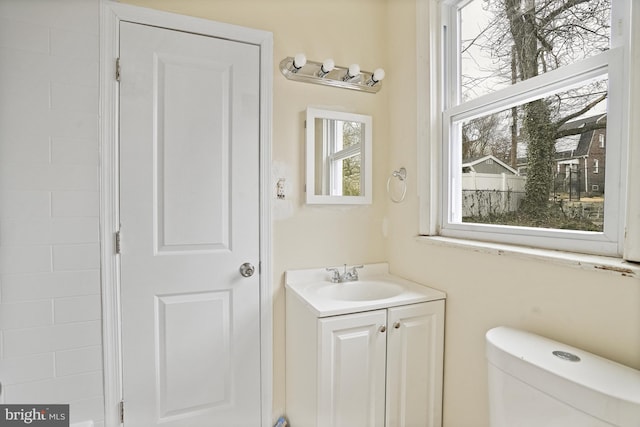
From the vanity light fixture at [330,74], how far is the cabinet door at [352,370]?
3.93ft

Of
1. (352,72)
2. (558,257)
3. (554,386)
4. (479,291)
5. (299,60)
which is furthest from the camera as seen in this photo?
(352,72)

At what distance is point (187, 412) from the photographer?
1.47 metres

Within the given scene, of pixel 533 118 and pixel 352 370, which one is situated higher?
pixel 533 118

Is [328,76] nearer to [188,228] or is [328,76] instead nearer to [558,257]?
[188,228]

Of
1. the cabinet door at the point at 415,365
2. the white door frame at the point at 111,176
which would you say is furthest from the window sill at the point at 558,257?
the white door frame at the point at 111,176

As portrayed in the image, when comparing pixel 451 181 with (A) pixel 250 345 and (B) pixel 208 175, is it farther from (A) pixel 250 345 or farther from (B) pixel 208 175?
(A) pixel 250 345

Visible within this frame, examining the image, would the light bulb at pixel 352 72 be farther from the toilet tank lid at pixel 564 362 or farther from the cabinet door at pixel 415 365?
the toilet tank lid at pixel 564 362

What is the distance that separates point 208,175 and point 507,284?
53.0 inches

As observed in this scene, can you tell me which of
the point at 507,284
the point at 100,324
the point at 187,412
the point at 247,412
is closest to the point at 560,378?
the point at 507,284

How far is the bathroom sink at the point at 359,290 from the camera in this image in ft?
5.31

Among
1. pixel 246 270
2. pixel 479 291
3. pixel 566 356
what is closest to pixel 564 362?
pixel 566 356

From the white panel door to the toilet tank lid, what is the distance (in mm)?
1079

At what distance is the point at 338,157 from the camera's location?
5.71 ft

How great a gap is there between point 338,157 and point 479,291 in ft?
3.15
